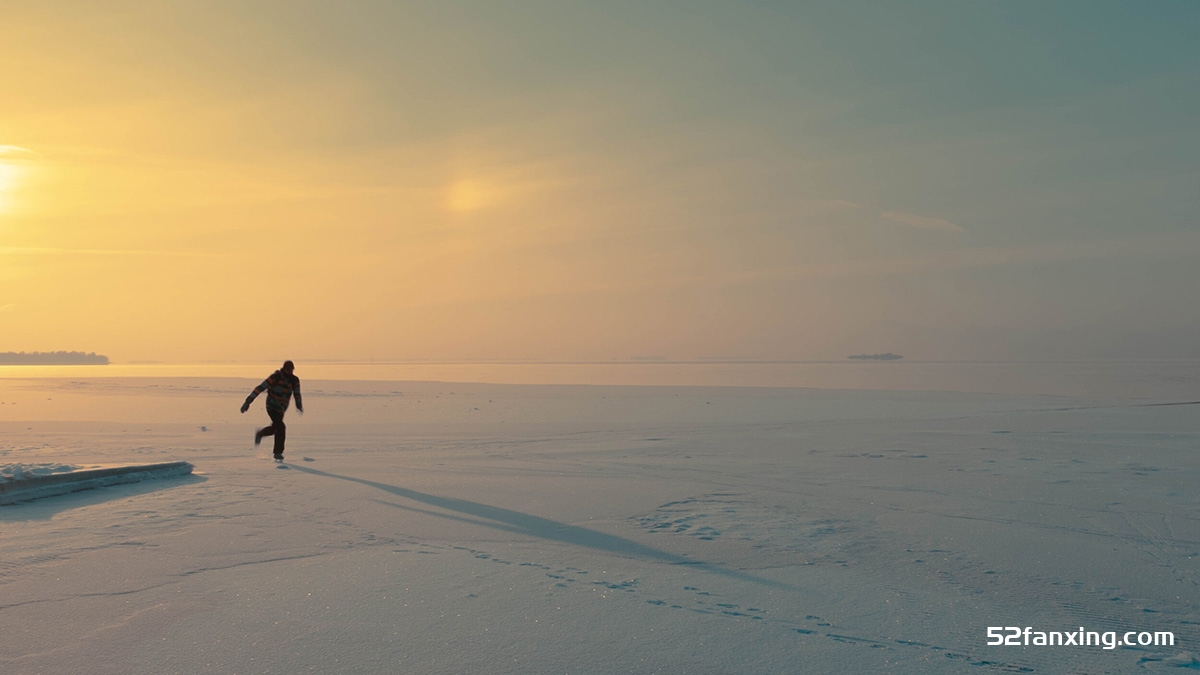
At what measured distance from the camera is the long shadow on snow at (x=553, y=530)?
6.88 m

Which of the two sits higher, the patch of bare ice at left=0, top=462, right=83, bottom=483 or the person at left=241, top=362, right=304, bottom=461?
the person at left=241, top=362, right=304, bottom=461

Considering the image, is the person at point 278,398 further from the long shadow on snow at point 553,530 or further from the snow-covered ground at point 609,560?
the long shadow on snow at point 553,530

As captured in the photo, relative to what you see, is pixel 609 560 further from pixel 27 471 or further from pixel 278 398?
pixel 278 398

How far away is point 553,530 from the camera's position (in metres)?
8.32

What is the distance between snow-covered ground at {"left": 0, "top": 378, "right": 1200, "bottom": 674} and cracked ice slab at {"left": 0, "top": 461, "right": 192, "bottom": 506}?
0.78 feet

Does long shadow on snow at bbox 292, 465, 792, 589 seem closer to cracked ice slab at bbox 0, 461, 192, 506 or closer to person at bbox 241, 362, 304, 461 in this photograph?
cracked ice slab at bbox 0, 461, 192, 506

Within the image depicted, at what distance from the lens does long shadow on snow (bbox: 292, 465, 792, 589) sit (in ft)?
22.6

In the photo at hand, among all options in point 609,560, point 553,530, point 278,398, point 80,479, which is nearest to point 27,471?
point 80,479

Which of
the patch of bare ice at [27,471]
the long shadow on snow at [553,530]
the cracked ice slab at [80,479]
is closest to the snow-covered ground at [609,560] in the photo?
the long shadow on snow at [553,530]

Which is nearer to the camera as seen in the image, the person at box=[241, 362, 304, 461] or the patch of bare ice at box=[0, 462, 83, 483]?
the patch of bare ice at box=[0, 462, 83, 483]

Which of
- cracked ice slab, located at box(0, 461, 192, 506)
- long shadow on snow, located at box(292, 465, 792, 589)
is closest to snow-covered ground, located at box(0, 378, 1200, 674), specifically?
long shadow on snow, located at box(292, 465, 792, 589)

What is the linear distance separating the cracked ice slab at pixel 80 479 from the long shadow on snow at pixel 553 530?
12.0 ft

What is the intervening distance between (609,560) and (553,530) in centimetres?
138

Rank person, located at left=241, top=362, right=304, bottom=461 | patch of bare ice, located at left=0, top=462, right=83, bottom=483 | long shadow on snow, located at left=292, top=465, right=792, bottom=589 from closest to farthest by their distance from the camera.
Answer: long shadow on snow, located at left=292, top=465, right=792, bottom=589 → patch of bare ice, located at left=0, top=462, right=83, bottom=483 → person, located at left=241, top=362, right=304, bottom=461
